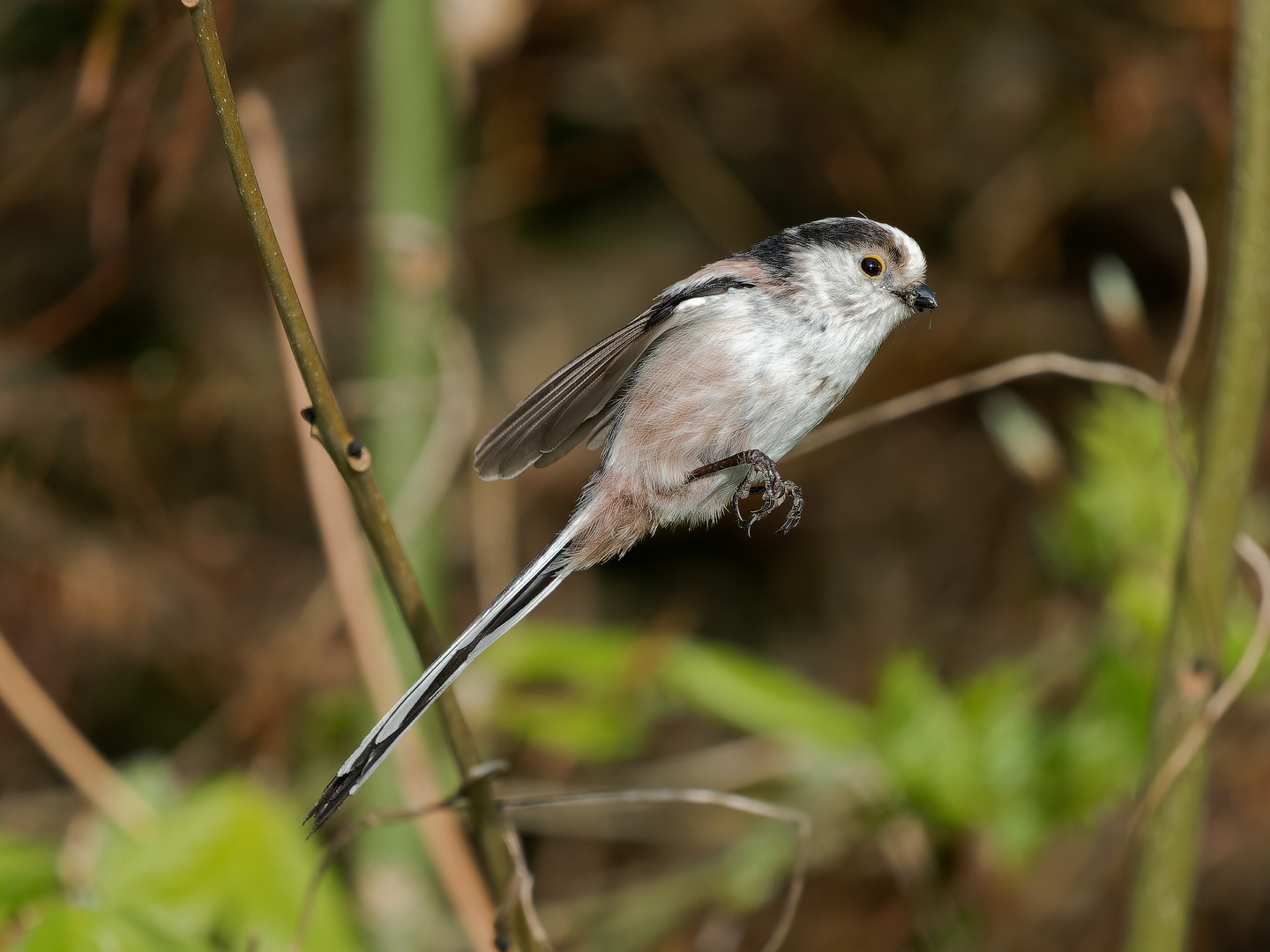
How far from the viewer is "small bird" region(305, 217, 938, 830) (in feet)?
3.57

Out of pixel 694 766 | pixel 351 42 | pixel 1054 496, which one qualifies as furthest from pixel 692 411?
pixel 351 42

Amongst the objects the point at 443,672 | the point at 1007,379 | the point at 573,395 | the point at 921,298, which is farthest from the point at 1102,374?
the point at 443,672

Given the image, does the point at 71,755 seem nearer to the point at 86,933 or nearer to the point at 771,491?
the point at 86,933

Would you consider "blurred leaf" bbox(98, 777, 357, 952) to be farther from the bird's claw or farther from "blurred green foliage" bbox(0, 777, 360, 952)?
the bird's claw

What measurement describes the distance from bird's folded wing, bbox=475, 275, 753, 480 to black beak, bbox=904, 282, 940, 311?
0.18 m

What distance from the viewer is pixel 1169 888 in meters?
1.25

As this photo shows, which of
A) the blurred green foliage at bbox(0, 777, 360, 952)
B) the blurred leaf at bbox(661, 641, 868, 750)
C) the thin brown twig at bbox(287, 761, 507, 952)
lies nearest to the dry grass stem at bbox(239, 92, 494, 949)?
the blurred green foliage at bbox(0, 777, 360, 952)

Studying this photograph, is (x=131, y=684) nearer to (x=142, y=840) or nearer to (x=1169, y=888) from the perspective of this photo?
(x=142, y=840)

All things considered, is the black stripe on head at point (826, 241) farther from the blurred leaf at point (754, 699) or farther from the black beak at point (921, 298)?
the blurred leaf at point (754, 699)

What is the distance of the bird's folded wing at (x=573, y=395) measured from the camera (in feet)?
3.46

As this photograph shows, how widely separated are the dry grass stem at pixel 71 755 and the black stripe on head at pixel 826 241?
1.23 meters

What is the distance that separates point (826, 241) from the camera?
1227mm

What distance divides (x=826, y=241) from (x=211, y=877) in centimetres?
120

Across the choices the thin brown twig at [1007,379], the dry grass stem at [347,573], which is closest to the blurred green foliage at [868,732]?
the dry grass stem at [347,573]
